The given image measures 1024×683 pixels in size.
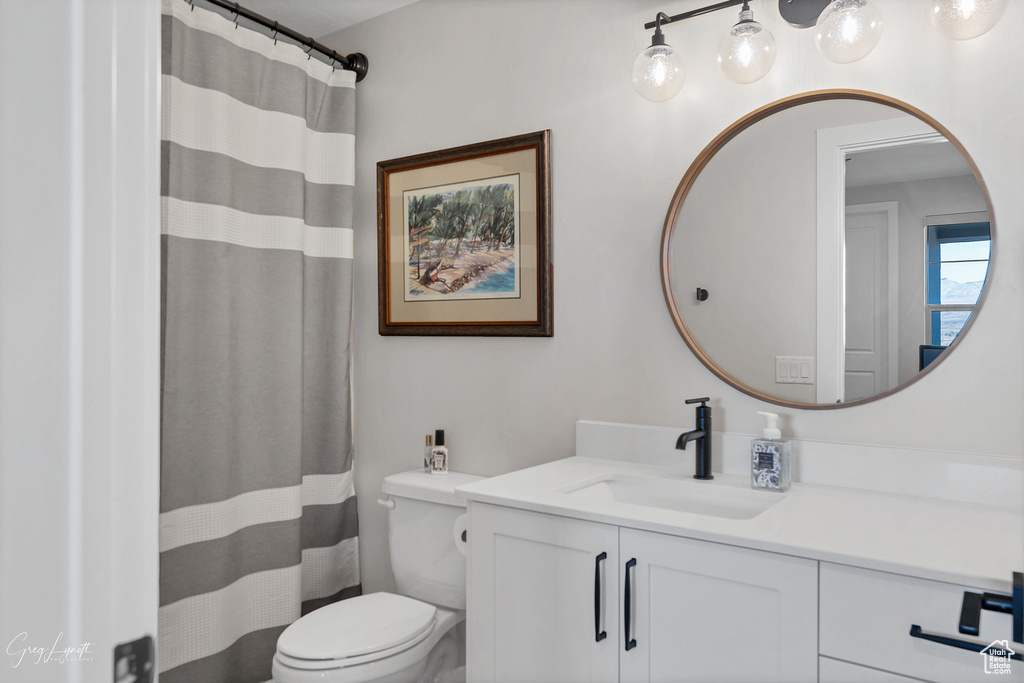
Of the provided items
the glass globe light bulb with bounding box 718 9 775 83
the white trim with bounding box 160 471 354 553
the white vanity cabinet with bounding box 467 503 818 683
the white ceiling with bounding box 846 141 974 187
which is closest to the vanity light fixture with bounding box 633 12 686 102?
the glass globe light bulb with bounding box 718 9 775 83

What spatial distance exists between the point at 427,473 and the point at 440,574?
324 millimetres

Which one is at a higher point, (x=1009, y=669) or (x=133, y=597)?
(x=133, y=597)

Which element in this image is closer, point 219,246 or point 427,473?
point 219,246

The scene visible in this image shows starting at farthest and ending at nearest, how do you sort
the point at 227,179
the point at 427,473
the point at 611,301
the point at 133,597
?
the point at 427,473, the point at 227,179, the point at 611,301, the point at 133,597

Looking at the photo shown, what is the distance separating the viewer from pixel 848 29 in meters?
1.41

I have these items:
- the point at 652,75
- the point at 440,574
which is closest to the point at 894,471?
the point at 652,75

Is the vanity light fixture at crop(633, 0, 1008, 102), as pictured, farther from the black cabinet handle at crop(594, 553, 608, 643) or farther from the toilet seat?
the toilet seat

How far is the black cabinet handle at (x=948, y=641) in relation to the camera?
94 cm

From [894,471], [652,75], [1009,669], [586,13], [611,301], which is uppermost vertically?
[586,13]

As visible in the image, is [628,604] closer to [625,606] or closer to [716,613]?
[625,606]

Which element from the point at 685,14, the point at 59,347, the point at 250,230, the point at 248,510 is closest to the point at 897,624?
the point at 59,347

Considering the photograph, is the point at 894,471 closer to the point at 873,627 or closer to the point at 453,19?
the point at 873,627

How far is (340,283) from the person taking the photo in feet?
7.64

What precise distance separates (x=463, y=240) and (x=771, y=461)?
117 centimetres
